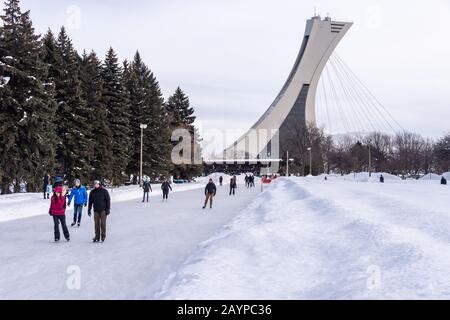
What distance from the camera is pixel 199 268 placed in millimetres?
6508

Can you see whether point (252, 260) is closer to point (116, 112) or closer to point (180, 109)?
point (116, 112)

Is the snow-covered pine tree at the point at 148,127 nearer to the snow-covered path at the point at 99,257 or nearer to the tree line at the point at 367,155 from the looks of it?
the snow-covered path at the point at 99,257

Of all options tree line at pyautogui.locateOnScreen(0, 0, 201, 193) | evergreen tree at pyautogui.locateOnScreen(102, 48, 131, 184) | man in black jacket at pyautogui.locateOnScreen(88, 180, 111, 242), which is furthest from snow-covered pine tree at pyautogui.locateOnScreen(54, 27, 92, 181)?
man in black jacket at pyautogui.locateOnScreen(88, 180, 111, 242)

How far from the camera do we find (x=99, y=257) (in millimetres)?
8617

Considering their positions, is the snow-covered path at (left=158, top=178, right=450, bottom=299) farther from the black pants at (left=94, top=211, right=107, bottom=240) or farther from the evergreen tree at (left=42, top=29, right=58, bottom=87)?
the evergreen tree at (left=42, top=29, right=58, bottom=87)

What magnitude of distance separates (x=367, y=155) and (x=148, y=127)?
178 ft

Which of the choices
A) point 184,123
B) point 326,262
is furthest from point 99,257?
point 184,123

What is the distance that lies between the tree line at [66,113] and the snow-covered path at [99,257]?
13.2 m

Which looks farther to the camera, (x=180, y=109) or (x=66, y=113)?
(x=180, y=109)

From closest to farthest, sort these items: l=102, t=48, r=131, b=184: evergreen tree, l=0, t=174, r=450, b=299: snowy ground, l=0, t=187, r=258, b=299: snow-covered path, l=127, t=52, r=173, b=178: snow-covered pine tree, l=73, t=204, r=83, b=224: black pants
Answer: l=0, t=174, r=450, b=299: snowy ground
l=0, t=187, r=258, b=299: snow-covered path
l=73, t=204, r=83, b=224: black pants
l=102, t=48, r=131, b=184: evergreen tree
l=127, t=52, r=173, b=178: snow-covered pine tree

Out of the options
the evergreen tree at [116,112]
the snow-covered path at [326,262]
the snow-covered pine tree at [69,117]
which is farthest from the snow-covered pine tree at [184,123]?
the snow-covered path at [326,262]

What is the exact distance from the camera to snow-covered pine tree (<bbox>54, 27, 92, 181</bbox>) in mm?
32125

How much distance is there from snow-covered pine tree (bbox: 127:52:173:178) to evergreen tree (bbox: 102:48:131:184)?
4192mm

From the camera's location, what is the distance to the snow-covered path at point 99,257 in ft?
20.4
